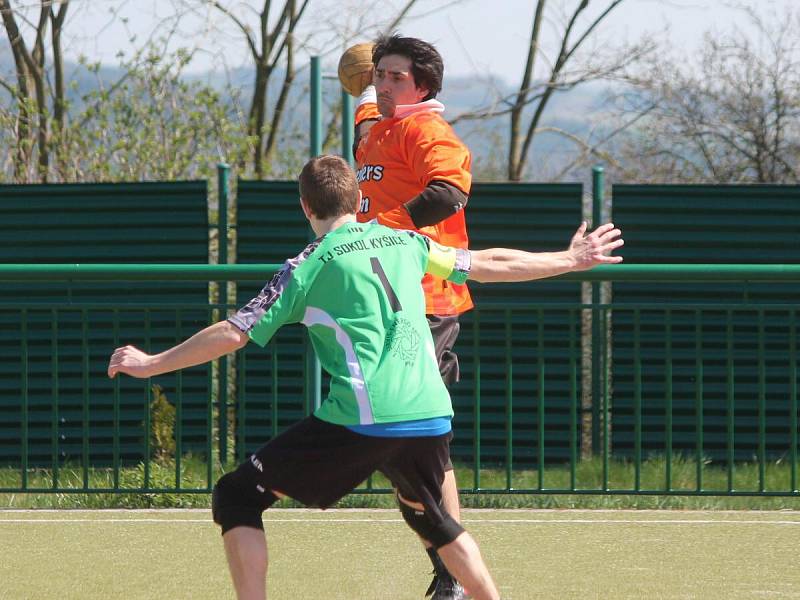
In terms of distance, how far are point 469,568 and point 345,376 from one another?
2.21ft

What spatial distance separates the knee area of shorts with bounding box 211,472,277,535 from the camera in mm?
4176

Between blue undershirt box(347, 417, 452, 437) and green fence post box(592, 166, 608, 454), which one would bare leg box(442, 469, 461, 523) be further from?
green fence post box(592, 166, 608, 454)

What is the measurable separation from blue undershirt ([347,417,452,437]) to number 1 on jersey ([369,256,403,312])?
1.08 ft

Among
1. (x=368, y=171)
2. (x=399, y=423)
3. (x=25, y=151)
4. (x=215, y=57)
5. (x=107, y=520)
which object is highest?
(x=215, y=57)

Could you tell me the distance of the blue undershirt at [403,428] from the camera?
415 centimetres

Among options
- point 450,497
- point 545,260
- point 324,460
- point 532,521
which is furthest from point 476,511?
point 324,460

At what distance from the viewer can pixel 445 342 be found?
5.32 meters

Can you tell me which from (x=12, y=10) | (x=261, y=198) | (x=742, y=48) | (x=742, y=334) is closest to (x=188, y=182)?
(x=261, y=198)

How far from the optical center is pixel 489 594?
421cm

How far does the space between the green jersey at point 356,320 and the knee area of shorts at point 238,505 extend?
30 cm

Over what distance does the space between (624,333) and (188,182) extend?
3189 mm

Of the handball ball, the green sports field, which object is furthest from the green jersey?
the handball ball

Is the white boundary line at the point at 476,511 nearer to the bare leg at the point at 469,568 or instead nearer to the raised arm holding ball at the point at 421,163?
the raised arm holding ball at the point at 421,163

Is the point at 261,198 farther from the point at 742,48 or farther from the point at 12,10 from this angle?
the point at 742,48
